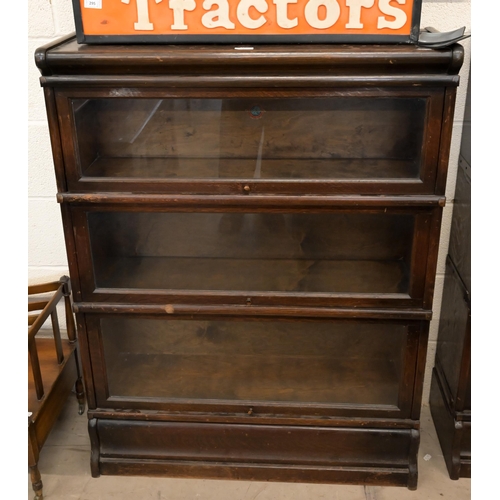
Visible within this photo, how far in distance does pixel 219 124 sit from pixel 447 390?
1.19 meters

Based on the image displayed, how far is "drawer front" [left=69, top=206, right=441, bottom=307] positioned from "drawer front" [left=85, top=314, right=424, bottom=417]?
0.38 ft

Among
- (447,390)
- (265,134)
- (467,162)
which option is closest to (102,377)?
(265,134)

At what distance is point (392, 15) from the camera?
62.6 inches

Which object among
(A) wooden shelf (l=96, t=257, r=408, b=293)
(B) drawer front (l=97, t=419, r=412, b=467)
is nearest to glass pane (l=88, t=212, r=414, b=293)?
(A) wooden shelf (l=96, t=257, r=408, b=293)

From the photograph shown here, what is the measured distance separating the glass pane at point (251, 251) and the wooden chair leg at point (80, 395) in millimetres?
619

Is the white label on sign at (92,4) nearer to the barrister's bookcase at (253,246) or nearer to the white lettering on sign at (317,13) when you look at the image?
the barrister's bookcase at (253,246)

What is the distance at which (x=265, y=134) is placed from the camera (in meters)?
1.73

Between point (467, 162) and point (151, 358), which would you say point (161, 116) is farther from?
point (467, 162)

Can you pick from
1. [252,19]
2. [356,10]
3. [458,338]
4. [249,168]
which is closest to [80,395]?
[249,168]

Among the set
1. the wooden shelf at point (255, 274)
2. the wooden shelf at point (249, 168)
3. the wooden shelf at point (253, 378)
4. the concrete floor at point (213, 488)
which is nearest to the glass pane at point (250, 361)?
the wooden shelf at point (253, 378)

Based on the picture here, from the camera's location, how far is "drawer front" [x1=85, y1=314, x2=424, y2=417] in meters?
1.95

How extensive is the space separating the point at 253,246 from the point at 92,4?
0.80 meters

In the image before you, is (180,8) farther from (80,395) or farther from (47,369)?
(80,395)

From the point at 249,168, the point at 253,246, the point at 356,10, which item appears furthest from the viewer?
the point at 253,246
